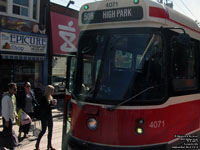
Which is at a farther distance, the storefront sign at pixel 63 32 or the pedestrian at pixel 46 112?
the storefront sign at pixel 63 32

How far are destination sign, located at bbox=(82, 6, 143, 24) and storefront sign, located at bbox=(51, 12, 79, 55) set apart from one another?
11234 mm

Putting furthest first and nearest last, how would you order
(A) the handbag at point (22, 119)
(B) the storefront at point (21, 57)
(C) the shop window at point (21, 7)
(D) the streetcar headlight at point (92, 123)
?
(C) the shop window at point (21, 7) < (B) the storefront at point (21, 57) < (A) the handbag at point (22, 119) < (D) the streetcar headlight at point (92, 123)

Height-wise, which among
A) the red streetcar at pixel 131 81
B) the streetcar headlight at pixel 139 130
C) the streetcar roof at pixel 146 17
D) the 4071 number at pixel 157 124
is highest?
the streetcar roof at pixel 146 17

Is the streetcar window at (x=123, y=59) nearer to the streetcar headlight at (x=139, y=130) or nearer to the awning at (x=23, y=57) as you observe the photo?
the streetcar headlight at (x=139, y=130)

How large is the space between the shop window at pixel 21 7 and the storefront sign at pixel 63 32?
1.84 m

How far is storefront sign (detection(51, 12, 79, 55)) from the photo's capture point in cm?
1593

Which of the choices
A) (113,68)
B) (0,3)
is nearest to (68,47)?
(0,3)

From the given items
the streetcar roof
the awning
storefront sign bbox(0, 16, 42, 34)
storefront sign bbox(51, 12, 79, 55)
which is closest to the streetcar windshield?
the streetcar roof

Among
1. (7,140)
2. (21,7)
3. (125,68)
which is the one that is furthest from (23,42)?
(125,68)

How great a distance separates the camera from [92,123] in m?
4.26

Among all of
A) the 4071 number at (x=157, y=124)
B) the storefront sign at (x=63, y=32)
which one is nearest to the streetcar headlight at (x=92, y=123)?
the 4071 number at (x=157, y=124)

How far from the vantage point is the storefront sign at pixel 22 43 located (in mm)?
12859

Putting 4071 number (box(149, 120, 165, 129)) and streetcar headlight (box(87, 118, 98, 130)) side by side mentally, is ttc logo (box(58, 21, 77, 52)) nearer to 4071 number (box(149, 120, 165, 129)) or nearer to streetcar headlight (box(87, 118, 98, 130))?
streetcar headlight (box(87, 118, 98, 130))

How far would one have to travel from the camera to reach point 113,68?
4.23 meters
